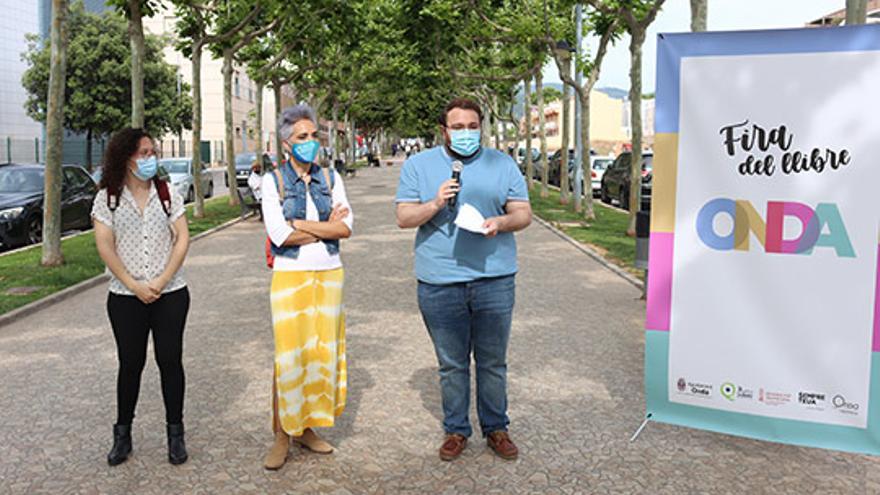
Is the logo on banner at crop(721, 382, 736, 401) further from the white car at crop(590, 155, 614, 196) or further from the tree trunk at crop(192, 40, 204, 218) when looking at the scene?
the white car at crop(590, 155, 614, 196)

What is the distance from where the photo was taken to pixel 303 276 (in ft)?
14.6

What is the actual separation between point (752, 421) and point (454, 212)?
192 centimetres

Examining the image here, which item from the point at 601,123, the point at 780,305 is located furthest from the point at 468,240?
the point at 601,123

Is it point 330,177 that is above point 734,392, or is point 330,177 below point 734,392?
above

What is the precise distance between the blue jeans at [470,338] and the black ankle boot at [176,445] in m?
1.40

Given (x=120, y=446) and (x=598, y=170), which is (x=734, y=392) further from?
(x=598, y=170)

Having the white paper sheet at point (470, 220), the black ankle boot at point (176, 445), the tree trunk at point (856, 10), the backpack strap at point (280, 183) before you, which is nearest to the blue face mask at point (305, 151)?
the backpack strap at point (280, 183)

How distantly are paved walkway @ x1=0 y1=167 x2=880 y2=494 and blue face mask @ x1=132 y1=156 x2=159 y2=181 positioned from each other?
1508mm

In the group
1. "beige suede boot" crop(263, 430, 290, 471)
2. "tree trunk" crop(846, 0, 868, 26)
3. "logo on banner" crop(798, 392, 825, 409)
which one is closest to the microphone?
"beige suede boot" crop(263, 430, 290, 471)

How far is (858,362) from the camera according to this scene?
4.41 metres

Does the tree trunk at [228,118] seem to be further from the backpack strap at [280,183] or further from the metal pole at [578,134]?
the backpack strap at [280,183]

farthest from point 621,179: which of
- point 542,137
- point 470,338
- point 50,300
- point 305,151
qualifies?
point 305,151

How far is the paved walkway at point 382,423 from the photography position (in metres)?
4.40

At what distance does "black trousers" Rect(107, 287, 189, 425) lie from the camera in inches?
179
